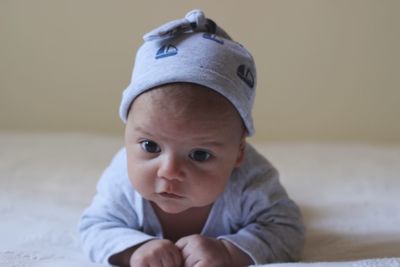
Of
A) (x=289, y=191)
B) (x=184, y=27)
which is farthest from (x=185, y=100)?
(x=289, y=191)

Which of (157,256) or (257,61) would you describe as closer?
(157,256)

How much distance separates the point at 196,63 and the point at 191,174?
0.47 feet

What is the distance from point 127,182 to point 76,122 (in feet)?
2.66

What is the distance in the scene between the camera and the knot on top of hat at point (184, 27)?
2.77ft

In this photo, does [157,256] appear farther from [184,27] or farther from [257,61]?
[257,61]

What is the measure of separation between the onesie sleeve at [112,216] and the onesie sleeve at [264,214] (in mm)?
139

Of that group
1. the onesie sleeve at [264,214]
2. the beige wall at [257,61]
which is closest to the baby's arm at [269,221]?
the onesie sleeve at [264,214]

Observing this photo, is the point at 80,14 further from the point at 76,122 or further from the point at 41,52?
the point at 76,122

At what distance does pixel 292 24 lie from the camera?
5.26ft

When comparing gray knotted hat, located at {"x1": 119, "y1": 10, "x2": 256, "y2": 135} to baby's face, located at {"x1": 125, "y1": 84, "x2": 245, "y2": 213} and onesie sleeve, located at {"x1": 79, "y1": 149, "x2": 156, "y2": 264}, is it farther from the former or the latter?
onesie sleeve, located at {"x1": 79, "y1": 149, "x2": 156, "y2": 264}

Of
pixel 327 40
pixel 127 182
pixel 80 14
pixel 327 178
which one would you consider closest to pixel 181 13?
pixel 80 14

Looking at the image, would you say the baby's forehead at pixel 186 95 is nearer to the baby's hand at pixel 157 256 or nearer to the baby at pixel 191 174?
the baby at pixel 191 174

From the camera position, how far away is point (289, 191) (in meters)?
1.22

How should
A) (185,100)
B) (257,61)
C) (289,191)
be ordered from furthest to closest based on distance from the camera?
(257,61) < (289,191) < (185,100)
